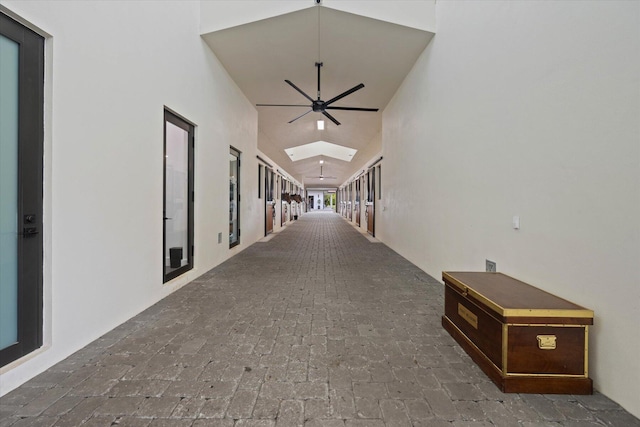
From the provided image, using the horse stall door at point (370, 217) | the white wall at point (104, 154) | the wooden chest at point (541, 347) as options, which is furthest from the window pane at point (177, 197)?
the horse stall door at point (370, 217)

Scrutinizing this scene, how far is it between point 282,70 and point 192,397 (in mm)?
5163

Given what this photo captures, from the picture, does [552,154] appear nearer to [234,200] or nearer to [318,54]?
[318,54]

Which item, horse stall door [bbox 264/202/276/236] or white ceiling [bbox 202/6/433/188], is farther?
horse stall door [bbox 264/202/276/236]

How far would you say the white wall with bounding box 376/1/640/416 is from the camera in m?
1.56

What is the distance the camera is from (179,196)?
4.03m

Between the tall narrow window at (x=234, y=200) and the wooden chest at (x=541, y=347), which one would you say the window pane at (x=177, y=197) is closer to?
the tall narrow window at (x=234, y=200)

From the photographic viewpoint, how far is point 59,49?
2016 millimetres

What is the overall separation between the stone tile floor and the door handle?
846mm

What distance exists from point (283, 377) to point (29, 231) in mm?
1763

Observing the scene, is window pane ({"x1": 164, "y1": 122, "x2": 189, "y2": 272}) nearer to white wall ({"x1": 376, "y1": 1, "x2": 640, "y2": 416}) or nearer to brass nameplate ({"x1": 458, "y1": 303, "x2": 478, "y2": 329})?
brass nameplate ({"x1": 458, "y1": 303, "x2": 478, "y2": 329})

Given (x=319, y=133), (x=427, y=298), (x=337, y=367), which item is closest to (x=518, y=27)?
(x=427, y=298)

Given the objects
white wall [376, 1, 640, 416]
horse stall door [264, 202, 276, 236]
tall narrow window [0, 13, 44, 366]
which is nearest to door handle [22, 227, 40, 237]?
tall narrow window [0, 13, 44, 366]

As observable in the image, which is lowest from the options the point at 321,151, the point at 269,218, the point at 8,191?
the point at 269,218

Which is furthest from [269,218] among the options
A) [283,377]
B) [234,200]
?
[283,377]
